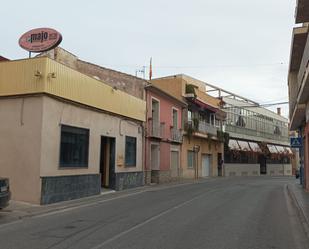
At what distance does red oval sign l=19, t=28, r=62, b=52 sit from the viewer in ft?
56.4

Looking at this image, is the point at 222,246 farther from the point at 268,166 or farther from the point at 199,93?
the point at 268,166

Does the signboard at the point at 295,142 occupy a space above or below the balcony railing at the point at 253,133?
below

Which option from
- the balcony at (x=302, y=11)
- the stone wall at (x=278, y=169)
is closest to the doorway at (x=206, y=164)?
the stone wall at (x=278, y=169)

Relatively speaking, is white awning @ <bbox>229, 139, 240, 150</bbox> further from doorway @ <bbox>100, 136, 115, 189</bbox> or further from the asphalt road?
the asphalt road

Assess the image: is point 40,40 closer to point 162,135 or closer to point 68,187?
point 68,187

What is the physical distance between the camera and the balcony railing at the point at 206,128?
3982cm

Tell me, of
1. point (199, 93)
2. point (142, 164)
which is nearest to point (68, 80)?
point (142, 164)

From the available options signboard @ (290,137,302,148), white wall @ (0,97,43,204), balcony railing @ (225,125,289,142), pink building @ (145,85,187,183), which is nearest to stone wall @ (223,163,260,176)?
balcony railing @ (225,125,289,142)

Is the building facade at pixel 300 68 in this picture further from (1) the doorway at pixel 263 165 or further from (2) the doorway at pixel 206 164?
(1) the doorway at pixel 263 165

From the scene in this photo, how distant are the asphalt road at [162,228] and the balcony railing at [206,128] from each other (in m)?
24.6

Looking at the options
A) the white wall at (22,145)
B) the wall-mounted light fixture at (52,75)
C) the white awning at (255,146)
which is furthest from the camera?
the white awning at (255,146)

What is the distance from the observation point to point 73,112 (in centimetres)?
1819

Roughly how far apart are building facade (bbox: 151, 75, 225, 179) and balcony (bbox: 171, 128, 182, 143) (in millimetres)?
1436

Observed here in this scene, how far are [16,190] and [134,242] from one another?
871cm
